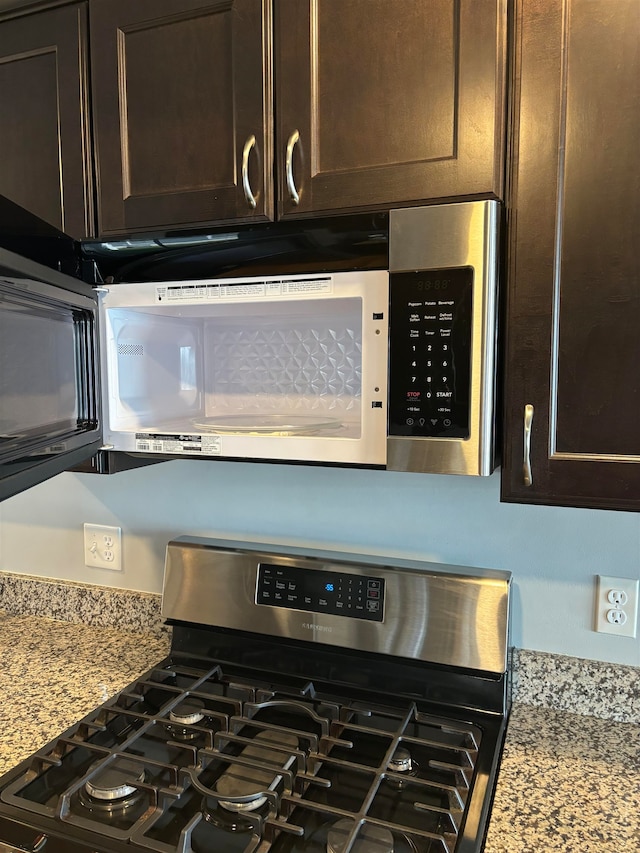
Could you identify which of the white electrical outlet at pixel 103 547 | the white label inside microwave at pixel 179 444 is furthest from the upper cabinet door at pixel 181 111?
the white electrical outlet at pixel 103 547

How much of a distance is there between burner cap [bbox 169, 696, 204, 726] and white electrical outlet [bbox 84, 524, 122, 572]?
49cm

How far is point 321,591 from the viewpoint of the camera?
1200 millimetres

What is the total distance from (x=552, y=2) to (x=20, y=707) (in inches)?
53.8

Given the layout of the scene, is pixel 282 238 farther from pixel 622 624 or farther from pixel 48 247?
pixel 622 624

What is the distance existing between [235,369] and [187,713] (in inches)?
23.5

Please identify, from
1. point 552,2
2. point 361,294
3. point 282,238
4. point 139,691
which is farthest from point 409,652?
point 552,2

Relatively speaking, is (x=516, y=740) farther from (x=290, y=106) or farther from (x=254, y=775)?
(x=290, y=106)

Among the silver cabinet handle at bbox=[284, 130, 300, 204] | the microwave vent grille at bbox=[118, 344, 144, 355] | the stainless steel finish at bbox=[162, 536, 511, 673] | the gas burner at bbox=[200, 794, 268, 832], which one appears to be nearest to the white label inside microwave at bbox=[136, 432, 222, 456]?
the microwave vent grille at bbox=[118, 344, 144, 355]

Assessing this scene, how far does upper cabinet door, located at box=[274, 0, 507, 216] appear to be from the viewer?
870mm

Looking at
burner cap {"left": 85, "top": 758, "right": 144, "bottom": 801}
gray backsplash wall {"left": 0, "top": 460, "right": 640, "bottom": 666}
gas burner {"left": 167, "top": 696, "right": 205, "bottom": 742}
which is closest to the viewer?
burner cap {"left": 85, "top": 758, "right": 144, "bottom": 801}

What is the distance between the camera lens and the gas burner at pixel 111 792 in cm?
88

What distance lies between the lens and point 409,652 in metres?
1.13

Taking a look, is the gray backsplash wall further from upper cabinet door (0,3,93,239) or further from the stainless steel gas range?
upper cabinet door (0,3,93,239)

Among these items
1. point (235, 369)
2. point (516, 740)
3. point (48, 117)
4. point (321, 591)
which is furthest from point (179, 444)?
point (516, 740)
